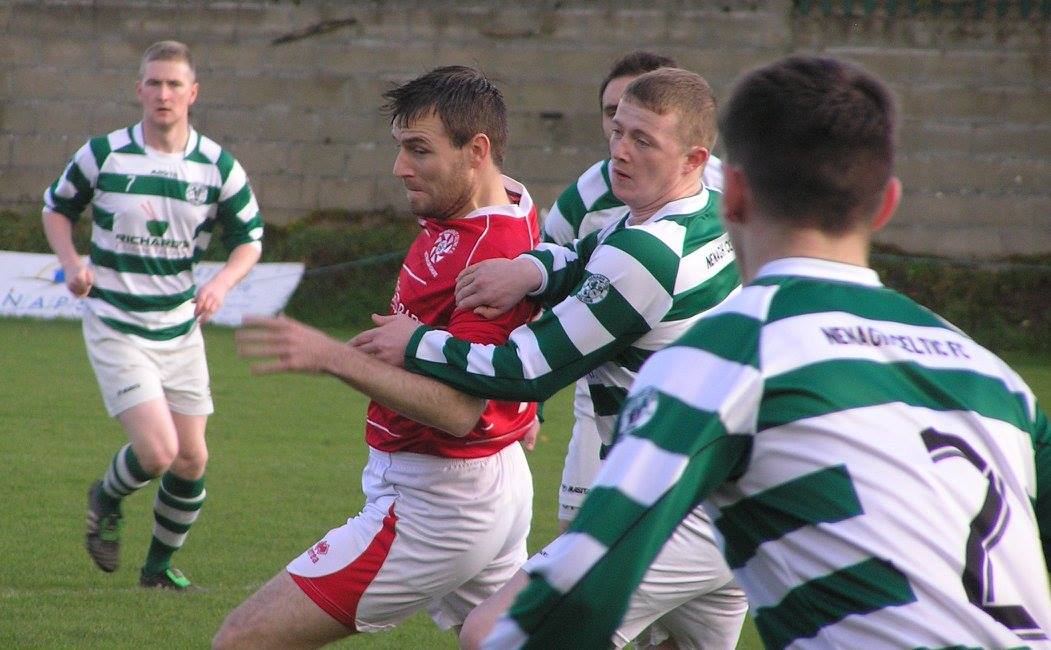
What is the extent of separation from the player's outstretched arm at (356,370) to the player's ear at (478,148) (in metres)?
0.72

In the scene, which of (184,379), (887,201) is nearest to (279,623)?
(887,201)

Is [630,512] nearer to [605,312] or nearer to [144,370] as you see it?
[605,312]

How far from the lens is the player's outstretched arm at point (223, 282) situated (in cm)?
585

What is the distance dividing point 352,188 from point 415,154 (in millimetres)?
11166

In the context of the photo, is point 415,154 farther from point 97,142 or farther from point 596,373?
point 97,142

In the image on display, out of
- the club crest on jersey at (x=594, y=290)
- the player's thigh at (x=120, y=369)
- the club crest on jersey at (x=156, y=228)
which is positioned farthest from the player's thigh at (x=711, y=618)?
the club crest on jersey at (x=156, y=228)

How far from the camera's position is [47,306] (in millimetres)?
13367

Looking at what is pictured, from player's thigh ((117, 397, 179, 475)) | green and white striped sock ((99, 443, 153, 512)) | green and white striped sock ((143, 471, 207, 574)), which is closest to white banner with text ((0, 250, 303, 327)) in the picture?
player's thigh ((117, 397, 179, 475))

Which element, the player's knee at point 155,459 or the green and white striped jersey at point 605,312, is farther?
the player's knee at point 155,459

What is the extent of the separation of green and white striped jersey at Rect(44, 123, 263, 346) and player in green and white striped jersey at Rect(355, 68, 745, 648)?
3283 mm

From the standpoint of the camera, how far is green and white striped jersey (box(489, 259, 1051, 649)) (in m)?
1.60

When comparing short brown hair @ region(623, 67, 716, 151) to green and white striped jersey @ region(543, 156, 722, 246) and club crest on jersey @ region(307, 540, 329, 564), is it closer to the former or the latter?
club crest on jersey @ region(307, 540, 329, 564)

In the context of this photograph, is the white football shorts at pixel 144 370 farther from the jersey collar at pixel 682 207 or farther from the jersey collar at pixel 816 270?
the jersey collar at pixel 816 270

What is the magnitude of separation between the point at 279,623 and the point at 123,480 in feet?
9.57
